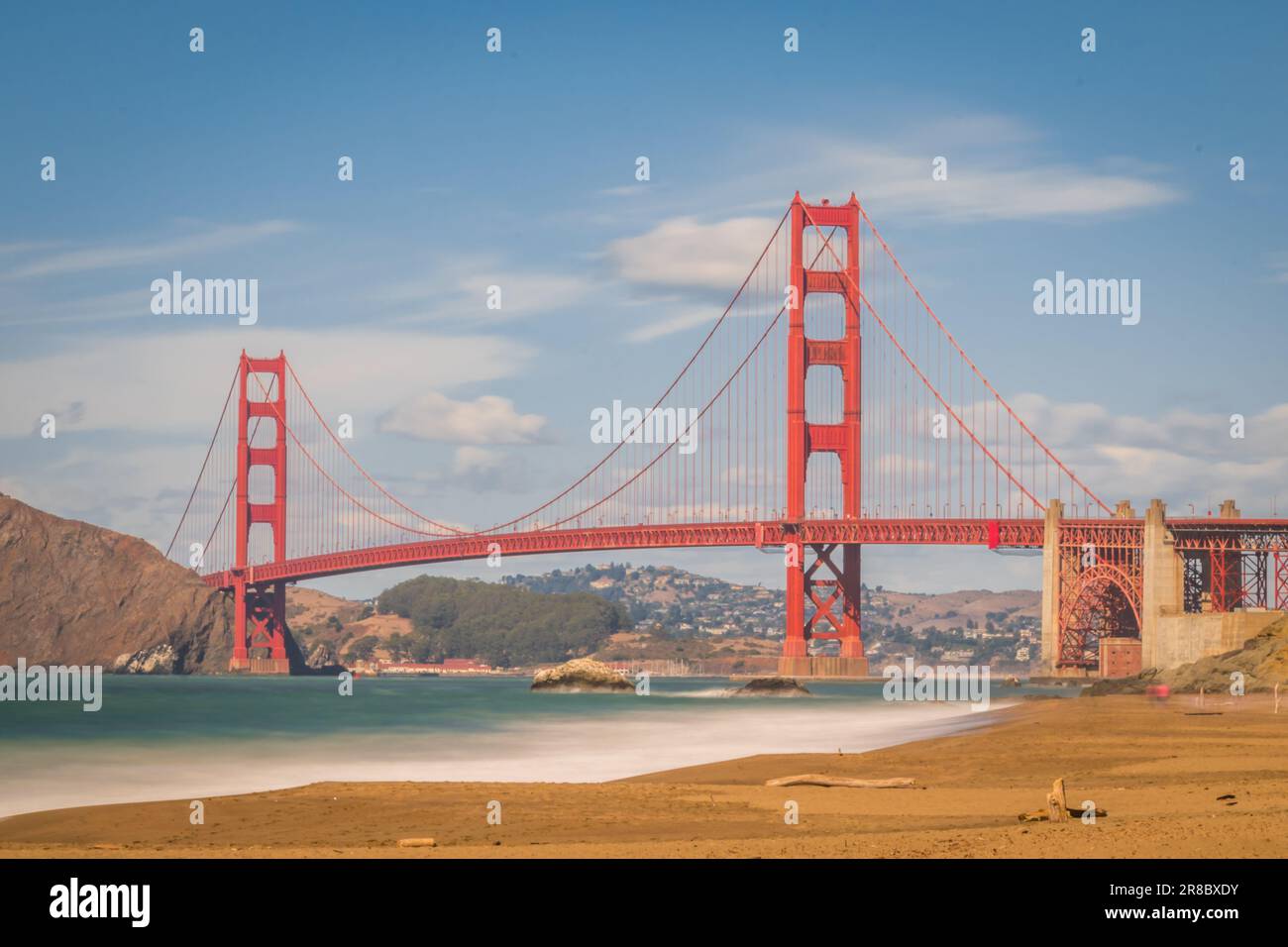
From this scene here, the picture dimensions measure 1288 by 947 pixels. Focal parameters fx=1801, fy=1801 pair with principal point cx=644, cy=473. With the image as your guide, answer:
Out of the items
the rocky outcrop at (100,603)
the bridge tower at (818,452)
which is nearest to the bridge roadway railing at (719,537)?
the bridge tower at (818,452)

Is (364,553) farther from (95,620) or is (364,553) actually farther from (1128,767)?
(1128,767)

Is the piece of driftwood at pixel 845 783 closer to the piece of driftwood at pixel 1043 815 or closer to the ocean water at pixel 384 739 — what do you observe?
the piece of driftwood at pixel 1043 815

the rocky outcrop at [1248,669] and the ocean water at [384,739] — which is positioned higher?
the rocky outcrop at [1248,669]

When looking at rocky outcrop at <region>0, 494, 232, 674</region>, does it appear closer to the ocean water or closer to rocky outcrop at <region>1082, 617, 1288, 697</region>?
the ocean water

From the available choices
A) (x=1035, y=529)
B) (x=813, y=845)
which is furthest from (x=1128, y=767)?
(x=1035, y=529)

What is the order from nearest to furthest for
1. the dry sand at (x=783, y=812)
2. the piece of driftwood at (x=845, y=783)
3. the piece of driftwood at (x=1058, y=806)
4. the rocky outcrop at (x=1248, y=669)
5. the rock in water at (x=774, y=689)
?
the dry sand at (x=783, y=812), the piece of driftwood at (x=1058, y=806), the piece of driftwood at (x=845, y=783), the rocky outcrop at (x=1248, y=669), the rock in water at (x=774, y=689)
